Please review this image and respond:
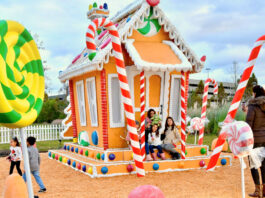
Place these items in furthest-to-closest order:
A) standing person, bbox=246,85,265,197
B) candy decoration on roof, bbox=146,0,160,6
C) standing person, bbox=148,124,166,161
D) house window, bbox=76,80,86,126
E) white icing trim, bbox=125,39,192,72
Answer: house window, bbox=76,80,86,126
candy decoration on roof, bbox=146,0,160,6
standing person, bbox=148,124,166,161
white icing trim, bbox=125,39,192,72
standing person, bbox=246,85,265,197

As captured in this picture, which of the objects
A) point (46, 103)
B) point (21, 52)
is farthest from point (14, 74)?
point (46, 103)

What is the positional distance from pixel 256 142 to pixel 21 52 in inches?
179

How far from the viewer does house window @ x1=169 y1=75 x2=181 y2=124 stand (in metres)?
10.4

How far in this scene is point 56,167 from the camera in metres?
10.4

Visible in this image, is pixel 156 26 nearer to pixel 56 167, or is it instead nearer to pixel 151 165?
pixel 151 165

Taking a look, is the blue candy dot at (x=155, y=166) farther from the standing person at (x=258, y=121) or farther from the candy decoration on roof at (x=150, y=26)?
the candy decoration on roof at (x=150, y=26)

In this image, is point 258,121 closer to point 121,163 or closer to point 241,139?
point 241,139

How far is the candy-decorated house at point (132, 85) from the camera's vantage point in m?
8.92

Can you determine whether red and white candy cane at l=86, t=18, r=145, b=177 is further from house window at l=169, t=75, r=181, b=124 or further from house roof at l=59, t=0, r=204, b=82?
house window at l=169, t=75, r=181, b=124

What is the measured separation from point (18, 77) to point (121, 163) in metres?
5.54

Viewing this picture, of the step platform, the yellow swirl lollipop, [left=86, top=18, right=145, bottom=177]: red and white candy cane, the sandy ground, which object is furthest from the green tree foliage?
the yellow swirl lollipop

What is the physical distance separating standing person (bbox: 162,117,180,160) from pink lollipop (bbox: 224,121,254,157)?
422 centimetres

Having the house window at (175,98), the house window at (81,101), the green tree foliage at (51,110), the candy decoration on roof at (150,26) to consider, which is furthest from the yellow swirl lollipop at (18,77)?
the green tree foliage at (51,110)

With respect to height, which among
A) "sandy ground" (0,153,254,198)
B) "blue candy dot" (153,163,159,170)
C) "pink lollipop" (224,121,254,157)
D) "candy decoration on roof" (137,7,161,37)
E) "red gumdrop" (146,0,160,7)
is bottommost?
"sandy ground" (0,153,254,198)
